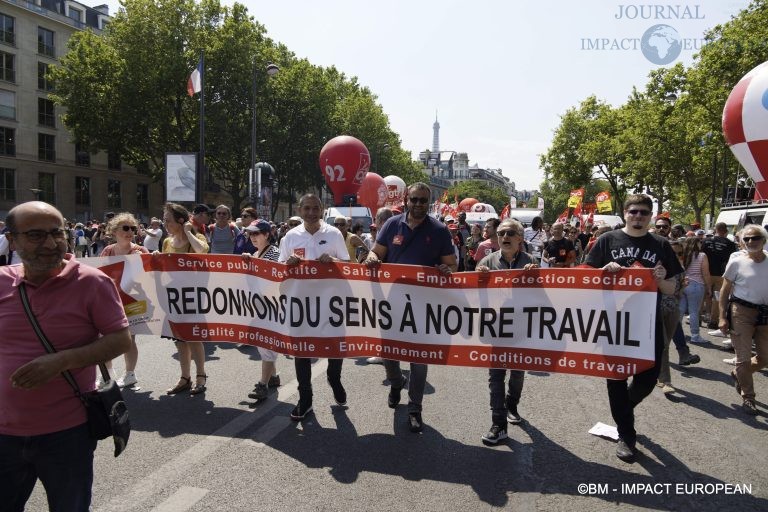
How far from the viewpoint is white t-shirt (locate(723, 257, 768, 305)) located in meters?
5.51

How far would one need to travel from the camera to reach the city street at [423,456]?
3.50 meters

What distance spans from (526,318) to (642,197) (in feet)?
4.32

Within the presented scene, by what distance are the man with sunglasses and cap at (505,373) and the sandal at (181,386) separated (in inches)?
123

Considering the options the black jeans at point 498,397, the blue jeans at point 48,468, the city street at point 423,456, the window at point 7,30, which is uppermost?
the window at point 7,30

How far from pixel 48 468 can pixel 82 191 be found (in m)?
50.4

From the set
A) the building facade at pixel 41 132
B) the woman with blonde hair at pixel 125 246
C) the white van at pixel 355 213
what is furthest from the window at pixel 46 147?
the woman with blonde hair at pixel 125 246

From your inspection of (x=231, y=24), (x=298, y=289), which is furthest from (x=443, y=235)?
(x=231, y=24)

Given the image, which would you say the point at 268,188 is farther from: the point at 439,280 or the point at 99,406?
the point at 99,406

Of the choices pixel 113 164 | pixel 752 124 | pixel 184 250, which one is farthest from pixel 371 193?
pixel 113 164

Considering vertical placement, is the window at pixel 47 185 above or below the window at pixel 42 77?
below

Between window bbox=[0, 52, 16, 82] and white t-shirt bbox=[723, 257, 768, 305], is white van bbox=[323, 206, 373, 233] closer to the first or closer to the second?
white t-shirt bbox=[723, 257, 768, 305]

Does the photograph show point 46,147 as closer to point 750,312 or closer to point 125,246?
point 125,246

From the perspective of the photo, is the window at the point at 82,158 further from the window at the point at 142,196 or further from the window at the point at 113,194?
the window at the point at 142,196

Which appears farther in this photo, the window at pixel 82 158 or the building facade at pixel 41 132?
the window at pixel 82 158
